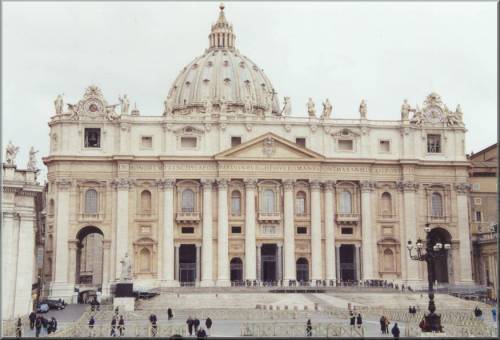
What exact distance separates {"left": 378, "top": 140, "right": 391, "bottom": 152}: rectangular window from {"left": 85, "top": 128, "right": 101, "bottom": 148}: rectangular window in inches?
1130

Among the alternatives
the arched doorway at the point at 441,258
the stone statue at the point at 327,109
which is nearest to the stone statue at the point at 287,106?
the stone statue at the point at 327,109

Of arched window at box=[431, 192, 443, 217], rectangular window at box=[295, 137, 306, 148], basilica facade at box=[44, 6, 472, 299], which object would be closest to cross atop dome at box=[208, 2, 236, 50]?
basilica facade at box=[44, 6, 472, 299]

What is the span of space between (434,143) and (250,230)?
22165 mm

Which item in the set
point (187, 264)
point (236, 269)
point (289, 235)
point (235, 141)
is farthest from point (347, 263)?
point (235, 141)

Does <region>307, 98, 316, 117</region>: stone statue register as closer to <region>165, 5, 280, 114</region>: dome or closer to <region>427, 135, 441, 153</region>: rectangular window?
<region>427, 135, 441, 153</region>: rectangular window

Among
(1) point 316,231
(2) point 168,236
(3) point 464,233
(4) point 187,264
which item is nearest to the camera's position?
(2) point 168,236

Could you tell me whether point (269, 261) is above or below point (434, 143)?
below

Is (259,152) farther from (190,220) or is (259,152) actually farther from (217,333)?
(217,333)

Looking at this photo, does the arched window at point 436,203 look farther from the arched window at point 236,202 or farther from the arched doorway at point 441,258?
the arched window at point 236,202

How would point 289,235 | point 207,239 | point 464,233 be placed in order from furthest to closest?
point 464,233
point 289,235
point 207,239

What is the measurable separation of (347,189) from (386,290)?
1517 cm

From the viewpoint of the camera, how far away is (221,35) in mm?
125188

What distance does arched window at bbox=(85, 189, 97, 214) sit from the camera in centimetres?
8019

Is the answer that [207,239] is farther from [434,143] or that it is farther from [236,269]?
[434,143]
